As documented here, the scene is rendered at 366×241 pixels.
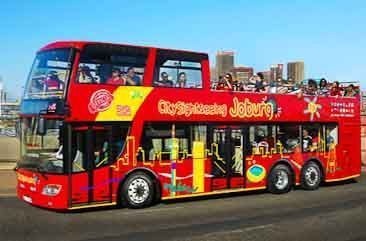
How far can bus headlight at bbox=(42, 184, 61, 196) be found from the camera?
1166 cm

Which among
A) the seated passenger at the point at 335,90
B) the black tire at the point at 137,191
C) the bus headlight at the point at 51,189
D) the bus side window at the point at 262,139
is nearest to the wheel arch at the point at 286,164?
the bus side window at the point at 262,139

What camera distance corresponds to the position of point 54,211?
12281mm

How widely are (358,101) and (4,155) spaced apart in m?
11.8

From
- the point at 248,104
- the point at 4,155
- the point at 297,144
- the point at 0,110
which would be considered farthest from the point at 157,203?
the point at 0,110

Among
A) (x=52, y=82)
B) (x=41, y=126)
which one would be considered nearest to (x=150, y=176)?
(x=41, y=126)

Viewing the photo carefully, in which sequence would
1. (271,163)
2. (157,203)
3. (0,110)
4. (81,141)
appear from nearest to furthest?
1. (81,141)
2. (157,203)
3. (271,163)
4. (0,110)

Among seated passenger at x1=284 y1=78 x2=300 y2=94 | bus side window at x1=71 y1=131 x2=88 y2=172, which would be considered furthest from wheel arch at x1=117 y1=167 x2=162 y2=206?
seated passenger at x1=284 y1=78 x2=300 y2=94

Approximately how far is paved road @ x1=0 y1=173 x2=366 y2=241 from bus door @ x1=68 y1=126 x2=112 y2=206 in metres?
0.42

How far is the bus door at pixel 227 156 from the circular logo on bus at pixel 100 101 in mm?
3185

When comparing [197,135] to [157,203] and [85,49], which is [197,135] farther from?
[85,49]

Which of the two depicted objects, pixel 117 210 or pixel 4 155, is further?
pixel 4 155

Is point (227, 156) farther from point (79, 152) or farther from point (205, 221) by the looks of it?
point (79, 152)

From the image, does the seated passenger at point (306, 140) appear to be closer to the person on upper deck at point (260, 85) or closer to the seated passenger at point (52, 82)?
the person on upper deck at point (260, 85)

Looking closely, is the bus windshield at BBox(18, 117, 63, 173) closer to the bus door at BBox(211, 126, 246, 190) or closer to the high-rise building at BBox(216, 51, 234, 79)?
the bus door at BBox(211, 126, 246, 190)
